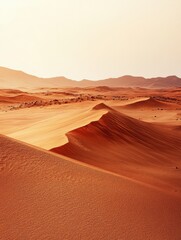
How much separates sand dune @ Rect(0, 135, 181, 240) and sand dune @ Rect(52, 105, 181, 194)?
1.24 metres

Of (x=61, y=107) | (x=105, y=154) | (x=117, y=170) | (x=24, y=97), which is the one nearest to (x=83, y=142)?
(x=105, y=154)

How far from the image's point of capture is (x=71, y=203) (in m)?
3.42

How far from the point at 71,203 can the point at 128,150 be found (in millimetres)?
4710

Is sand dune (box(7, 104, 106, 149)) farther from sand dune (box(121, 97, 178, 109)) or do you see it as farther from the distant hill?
the distant hill

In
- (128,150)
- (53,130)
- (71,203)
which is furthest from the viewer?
(53,130)

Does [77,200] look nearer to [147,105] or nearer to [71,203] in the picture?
[71,203]

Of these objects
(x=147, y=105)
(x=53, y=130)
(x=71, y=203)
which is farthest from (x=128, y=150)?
(x=147, y=105)

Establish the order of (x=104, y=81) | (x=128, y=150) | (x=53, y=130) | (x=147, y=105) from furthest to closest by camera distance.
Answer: (x=104, y=81) → (x=147, y=105) → (x=53, y=130) → (x=128, y=150)

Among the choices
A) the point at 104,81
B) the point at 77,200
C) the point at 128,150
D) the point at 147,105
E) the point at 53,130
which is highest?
the point at 104,81

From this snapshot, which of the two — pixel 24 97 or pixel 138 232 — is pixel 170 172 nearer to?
pixel 138 232

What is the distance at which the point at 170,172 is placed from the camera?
6.58 meters

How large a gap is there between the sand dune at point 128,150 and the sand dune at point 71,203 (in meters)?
1.24

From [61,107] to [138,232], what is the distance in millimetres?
17754

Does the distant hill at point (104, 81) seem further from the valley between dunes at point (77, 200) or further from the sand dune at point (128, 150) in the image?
the valley between dunes at point (77, 200)
